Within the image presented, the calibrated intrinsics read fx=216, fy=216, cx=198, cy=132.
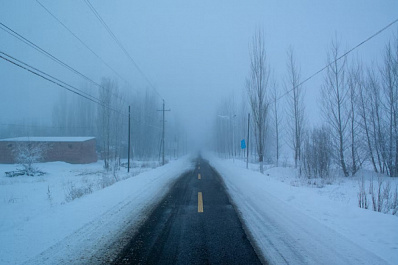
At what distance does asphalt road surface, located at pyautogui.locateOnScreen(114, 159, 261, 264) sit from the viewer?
3.46m

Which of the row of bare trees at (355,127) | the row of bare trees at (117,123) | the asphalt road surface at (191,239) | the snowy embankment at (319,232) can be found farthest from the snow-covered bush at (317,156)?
the row of bare trees at (117,123)

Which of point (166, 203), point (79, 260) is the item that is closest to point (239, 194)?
point (166, 203)

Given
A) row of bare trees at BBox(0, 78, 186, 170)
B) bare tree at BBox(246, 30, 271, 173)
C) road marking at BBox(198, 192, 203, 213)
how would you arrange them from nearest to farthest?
road marking at BBox(198, 192, 203, 213) → bare tree at BBox(246, 30, 271, 173) → row of bare trees at BBox(0, 78, 186, 170)

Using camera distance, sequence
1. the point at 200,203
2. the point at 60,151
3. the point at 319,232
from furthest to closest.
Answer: the point at 60,151 → the point at 200,203 → the point at 319,232

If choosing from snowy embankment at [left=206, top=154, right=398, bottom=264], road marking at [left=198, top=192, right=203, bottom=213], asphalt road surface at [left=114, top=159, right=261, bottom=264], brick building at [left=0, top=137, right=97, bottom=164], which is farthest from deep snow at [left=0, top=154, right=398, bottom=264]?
brick building at [left=0, top=137, right=97, bottom=164]

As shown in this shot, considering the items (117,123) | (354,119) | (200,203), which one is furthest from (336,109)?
(117,123)

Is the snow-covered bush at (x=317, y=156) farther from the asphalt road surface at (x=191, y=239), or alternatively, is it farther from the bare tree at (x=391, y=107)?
the asphalt road surface at (x=191, y=239)

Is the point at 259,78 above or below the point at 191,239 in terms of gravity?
above

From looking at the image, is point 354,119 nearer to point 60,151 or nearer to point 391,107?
point 391,107

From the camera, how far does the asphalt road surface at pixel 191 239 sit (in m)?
3.46

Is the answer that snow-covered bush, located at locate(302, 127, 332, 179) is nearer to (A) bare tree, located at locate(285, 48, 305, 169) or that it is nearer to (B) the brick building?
(A) bare tree, located at locate(285, 48, 305, 169)

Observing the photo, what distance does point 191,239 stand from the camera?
14.0ft

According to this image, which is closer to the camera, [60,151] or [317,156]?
[317,156]

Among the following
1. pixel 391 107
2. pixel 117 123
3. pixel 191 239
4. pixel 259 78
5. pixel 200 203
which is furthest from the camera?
pixel 117 123
